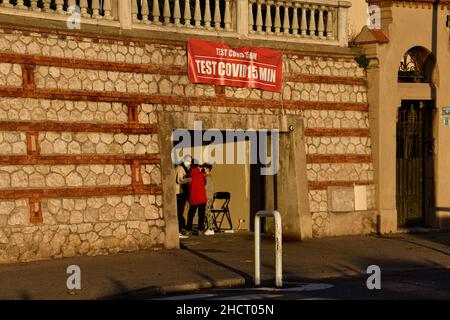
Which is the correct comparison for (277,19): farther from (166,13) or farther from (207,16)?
(166,13)

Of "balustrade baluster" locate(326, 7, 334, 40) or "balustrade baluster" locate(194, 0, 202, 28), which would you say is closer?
"balustrade baluster" locate(194, 0, 202, 28)

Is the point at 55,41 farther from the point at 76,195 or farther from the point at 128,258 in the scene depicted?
the point at 128,258

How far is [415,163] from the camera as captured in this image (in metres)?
25.4

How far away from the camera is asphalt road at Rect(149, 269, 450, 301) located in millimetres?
14070

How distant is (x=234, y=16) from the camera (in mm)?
22234

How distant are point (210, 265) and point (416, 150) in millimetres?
8878

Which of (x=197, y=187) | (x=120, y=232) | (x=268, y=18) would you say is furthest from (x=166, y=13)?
(x=120, y=232)

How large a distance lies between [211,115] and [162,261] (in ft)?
13.2

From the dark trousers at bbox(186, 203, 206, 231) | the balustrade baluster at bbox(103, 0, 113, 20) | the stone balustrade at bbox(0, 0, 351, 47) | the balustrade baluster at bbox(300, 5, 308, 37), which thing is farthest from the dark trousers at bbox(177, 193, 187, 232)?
the balustrade baluster at bbox(103, 0, 113, 20)

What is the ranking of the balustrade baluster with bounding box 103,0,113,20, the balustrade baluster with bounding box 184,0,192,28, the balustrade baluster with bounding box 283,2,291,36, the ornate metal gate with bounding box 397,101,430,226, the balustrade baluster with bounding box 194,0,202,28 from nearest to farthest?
the balustrade baluster with bounding box 103,0,113,20
the balustrade baluster with bounding box 184,0,192,28
the balustrade baluster with bounding box 194,0,202,28
the balustrade baluster with bounding box 283,2,291,36
the ornate metal gate with bounding box 397,101,430,226

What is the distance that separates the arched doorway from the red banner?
3884 millimetres

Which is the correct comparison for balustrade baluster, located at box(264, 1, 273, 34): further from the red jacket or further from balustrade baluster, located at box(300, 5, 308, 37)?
the red jacket

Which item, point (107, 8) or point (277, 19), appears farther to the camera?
point (277, 19)
